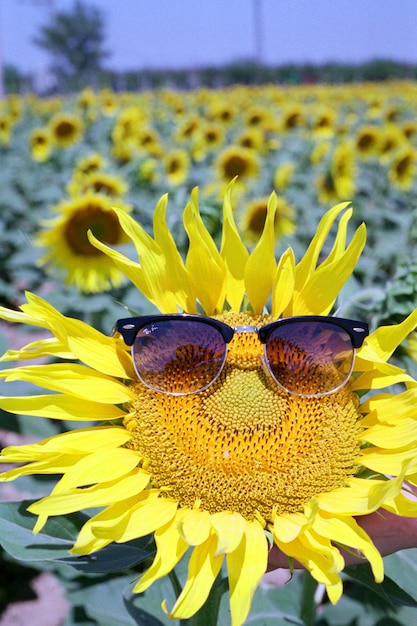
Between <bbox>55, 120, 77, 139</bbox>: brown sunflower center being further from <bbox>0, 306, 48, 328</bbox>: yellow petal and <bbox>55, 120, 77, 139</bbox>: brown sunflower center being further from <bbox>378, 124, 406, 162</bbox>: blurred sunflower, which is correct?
<bbox>0, 306, 48, 328</bbox>: yellow petal

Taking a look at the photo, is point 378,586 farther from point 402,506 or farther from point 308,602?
point 308,602

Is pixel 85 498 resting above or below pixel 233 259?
below

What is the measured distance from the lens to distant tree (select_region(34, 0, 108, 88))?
23.4 metres

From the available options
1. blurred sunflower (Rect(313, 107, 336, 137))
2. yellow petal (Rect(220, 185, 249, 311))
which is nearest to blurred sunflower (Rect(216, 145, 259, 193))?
blurred sunflower (Rect(313, 107, 336, 137))

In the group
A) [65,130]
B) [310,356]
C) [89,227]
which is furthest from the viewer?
[65,130]

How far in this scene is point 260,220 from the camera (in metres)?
3.62

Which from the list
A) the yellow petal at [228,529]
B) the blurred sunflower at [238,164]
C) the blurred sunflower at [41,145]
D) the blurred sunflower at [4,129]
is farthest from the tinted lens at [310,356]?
the blurred sunflower at [4,129]

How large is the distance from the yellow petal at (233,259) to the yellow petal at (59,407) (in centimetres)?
26

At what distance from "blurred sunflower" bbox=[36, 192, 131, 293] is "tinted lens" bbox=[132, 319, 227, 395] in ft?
6.74

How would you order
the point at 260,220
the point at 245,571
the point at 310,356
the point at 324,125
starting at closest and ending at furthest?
the point at 245,571, the point at 310,356, the point at 260,220, the point at 324,125

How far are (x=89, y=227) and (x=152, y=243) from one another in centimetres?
201

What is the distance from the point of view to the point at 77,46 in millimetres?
26234

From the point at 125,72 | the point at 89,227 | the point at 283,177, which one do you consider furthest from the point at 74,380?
the point at 125,72

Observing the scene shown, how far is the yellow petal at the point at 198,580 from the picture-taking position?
721 millimetres
